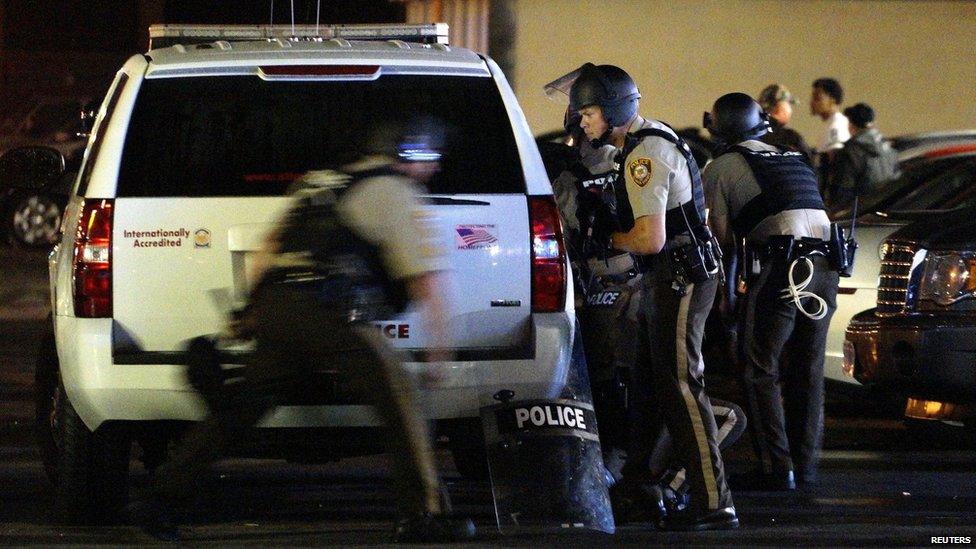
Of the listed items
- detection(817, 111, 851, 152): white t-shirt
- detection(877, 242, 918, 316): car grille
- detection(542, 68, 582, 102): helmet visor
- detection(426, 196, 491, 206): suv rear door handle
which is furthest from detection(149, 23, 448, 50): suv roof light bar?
detection(817, 111, 851, 152): white t-shirt

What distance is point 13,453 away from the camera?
8.04 metres

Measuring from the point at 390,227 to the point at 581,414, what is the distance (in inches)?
48.0

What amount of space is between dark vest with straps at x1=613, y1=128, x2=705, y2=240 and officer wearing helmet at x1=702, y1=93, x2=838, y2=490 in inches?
37.8

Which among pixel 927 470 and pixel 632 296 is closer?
pixel 632 296

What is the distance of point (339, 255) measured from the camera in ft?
17.4

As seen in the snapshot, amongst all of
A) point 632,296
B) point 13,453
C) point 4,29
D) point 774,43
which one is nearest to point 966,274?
point 632,296

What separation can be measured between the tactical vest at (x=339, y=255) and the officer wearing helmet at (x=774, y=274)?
2.42 metres

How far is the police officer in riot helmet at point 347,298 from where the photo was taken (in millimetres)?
5281

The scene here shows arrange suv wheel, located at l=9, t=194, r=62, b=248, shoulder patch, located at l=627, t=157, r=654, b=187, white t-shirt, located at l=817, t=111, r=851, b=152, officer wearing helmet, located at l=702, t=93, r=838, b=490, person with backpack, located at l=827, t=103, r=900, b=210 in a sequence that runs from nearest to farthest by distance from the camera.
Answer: shoulder patch, located at l=627, t=157, r=654, b=187
officer wearing helmet, located at l=702, t=93, r=838, b=490
person with backpack, located at l=827, t=103, r=900, b=210
white t-shirt, located at l=817, t=111, r=851, b=152
suv wheel, located at l=9, t=194, r=62, b=248

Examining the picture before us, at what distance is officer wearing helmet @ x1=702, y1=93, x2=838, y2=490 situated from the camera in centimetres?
727

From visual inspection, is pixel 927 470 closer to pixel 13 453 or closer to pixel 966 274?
pixel 966 274

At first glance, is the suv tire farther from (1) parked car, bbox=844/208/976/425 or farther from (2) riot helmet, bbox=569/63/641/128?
(1) parked car, bbox=844/208/976/425

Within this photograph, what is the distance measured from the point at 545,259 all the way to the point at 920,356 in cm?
240

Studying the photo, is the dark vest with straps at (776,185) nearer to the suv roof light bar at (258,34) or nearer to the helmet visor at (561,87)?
the helmet visor at (561,87)
